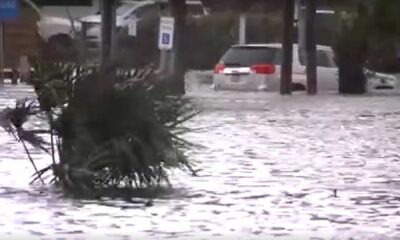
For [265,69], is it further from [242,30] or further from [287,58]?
[242,30]

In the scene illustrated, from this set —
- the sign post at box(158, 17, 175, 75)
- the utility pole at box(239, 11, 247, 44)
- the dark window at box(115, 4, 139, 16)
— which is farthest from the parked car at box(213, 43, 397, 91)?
the dark window at box(115, 4, 139, 16)

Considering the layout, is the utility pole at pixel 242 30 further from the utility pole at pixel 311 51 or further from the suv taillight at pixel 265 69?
the utility pole at pixel 311 51

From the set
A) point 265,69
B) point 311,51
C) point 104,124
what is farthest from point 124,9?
point 104,124

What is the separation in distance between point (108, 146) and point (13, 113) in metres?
0.90

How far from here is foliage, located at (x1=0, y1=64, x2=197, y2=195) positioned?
9.83 meters

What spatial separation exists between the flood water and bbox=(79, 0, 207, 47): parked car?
23374mm

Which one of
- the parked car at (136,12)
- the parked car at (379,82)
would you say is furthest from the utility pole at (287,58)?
the parked car at (136,12)

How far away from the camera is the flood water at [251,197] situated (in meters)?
8.23

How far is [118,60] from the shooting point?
32.7ft

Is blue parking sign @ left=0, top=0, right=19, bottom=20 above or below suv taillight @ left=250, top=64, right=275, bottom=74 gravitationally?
above

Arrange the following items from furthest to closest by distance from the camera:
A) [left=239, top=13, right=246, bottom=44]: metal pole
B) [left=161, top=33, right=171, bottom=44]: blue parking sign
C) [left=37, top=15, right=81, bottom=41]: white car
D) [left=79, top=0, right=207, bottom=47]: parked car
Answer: [left=239, top=13, right=246, bottom=44]: metal pole
[left=37, top=15, right=81, bottom=41]: white car
[left=79, top=0, right=207, bottom=47]: parked car
[left=161, top=33, right=171, bottom=44]: blue parking sign

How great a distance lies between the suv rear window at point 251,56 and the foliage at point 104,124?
21583mm

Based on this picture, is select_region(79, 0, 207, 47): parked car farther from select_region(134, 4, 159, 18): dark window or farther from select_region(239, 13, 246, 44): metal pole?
select_region(239, 13, 246, 44): metal pole

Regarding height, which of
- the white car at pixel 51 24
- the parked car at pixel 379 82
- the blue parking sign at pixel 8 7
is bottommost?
the parked car at pixel 379 82
